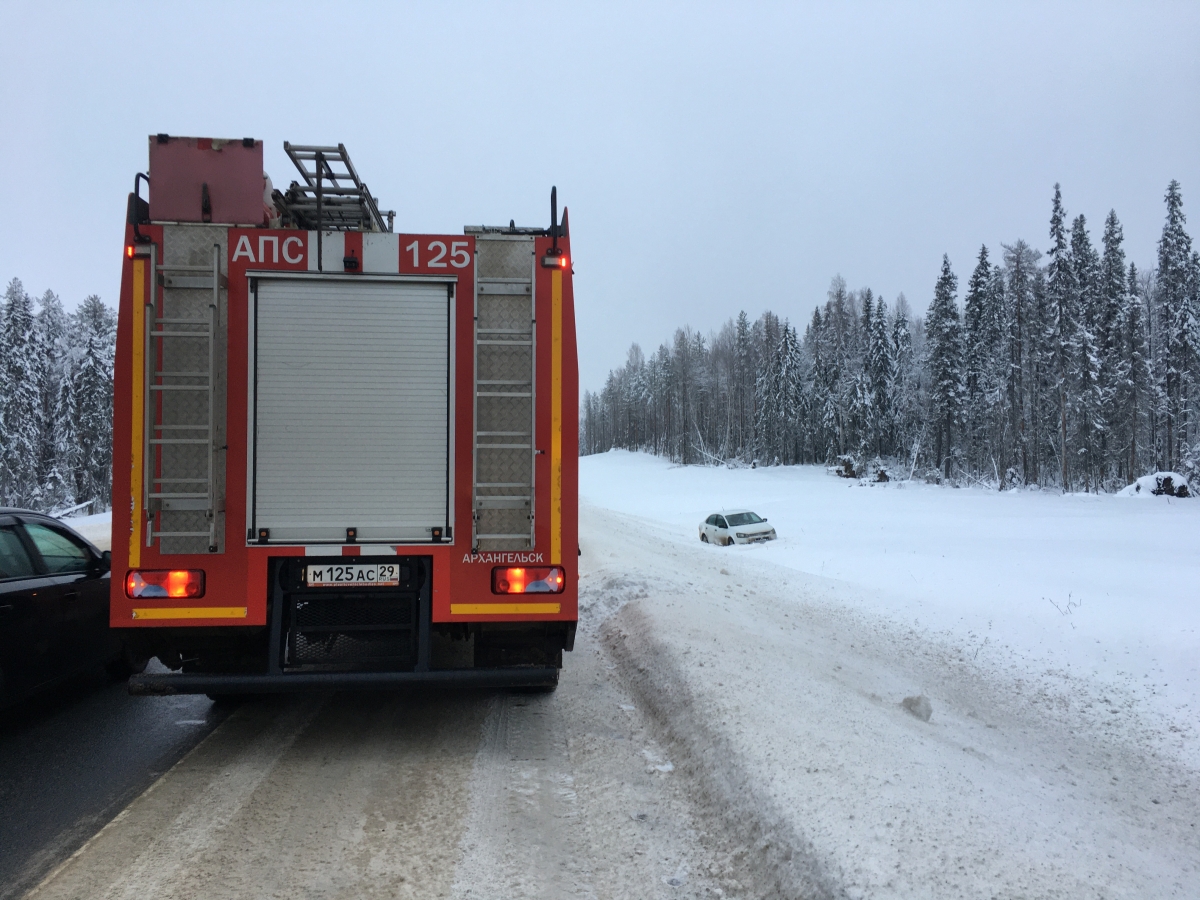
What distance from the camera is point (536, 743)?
16.0 ft

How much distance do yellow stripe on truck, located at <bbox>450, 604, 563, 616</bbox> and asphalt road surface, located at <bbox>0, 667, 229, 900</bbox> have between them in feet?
6.85

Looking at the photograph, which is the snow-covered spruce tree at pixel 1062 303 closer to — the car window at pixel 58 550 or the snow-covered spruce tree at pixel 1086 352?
the snow-covered spruce tree at pixel 1086 352

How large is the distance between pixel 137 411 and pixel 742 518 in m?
21.6

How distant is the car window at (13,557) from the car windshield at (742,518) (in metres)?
20.7

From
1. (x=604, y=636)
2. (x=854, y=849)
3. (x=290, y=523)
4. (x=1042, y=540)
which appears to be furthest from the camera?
(x=1042, y=540)

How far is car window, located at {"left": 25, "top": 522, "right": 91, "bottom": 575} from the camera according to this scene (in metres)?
5.78

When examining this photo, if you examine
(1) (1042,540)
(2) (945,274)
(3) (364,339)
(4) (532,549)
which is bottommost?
(1) (1042,540)

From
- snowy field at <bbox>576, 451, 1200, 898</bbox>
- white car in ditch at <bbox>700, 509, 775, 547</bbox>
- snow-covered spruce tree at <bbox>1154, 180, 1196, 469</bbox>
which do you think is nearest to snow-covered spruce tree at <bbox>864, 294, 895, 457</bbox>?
snow-covered spruce tree at <bbox>1154, 180, 1196, 469</bbox>

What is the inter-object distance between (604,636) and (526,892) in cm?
475

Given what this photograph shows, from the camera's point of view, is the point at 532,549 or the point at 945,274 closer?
the point at 532,549

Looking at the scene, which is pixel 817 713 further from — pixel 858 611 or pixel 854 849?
pixel 858 611

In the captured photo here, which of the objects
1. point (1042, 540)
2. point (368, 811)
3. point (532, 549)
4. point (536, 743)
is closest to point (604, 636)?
point (536, 743)

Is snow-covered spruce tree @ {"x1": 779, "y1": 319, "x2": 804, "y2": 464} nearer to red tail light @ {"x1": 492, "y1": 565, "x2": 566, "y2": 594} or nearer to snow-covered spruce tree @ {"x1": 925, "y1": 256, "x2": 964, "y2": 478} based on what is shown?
snow-covered spruce tree @ {"x1": 925, "y1": 256, "x2": 964, "y2": 478}

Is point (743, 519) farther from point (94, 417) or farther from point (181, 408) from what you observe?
point (94, 417)
